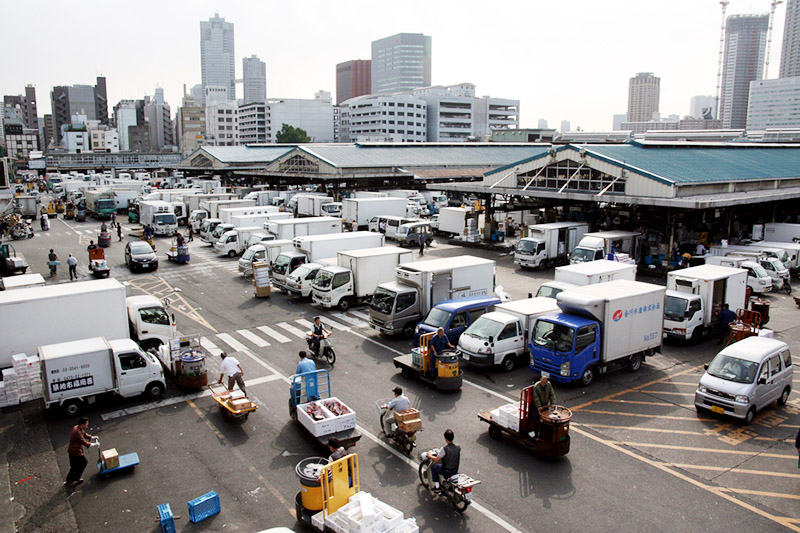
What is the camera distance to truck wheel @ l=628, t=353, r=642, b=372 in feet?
60.8

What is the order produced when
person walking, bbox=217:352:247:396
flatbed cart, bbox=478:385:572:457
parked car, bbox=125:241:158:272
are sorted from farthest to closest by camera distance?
parked car, bbox=125:241:158:272 → person walking, bbox=217:352:247:396 → flatbed cart, bbox=478:385:572:457

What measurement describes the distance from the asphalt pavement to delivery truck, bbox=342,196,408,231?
28.5 m

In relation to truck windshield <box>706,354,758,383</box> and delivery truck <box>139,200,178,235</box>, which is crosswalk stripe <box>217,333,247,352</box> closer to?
truck windshield <box>706,354,758,383</box>

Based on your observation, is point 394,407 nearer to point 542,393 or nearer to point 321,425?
point 321,425

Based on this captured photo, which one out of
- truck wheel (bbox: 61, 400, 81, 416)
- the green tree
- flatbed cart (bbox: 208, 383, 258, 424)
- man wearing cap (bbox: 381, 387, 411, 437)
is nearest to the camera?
man wearing cap (bbox: 381, 387, 411, 437)

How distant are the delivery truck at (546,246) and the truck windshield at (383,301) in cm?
1439

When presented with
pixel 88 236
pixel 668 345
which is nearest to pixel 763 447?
pixel 668 345

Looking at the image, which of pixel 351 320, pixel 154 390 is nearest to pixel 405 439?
pixel 154 390

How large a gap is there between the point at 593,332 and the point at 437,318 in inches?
209

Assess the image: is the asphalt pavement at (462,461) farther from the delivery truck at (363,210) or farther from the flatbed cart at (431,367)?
the delivery truck at (363,210)

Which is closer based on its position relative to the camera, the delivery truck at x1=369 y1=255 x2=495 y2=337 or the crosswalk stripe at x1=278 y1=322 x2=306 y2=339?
the delivery truck at x1=369 y1=255 x2=495 y2=337

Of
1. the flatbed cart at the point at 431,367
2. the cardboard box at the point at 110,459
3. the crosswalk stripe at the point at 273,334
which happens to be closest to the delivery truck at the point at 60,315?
the crosswalk stripe at the point at 273,334

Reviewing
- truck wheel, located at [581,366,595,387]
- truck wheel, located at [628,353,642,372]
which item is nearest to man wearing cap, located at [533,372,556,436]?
truck wheel, located at [581,366,595,387]

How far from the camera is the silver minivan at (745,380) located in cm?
1471
